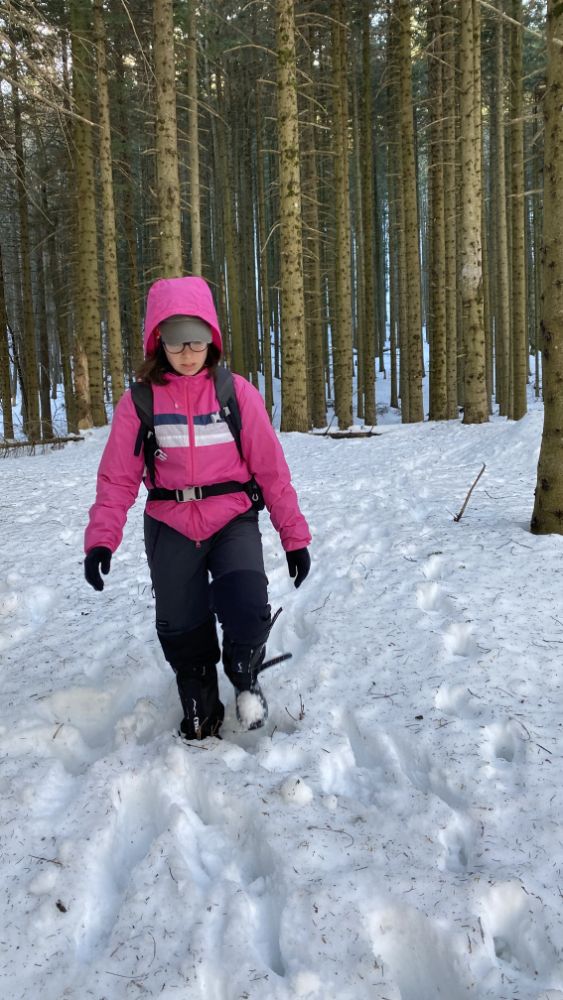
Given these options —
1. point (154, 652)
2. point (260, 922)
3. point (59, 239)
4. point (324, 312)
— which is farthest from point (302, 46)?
point (260, 922)

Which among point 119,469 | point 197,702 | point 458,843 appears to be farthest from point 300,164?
point 458,843

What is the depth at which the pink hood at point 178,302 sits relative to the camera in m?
2.21

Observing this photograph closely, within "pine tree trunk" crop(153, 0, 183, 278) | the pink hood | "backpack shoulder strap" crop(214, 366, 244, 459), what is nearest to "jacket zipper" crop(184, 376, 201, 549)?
"backpack shoulder strap" crop(214, 366, 244, 459)

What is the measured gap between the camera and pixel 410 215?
12680 millimetres

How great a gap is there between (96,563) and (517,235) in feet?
40.8

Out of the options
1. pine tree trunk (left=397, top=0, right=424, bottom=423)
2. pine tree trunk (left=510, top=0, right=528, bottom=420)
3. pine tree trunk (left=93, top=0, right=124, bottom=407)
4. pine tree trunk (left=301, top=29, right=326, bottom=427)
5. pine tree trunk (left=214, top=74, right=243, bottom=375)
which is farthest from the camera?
pine tree trunk (left=214, top=74, right=243, bottom=375)

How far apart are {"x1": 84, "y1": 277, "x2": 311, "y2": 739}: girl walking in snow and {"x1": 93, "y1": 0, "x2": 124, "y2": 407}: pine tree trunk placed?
10313 millimetres

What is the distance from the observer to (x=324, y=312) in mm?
29656

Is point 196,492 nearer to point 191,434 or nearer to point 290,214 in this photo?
point 191,434

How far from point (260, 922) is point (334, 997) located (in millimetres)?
284

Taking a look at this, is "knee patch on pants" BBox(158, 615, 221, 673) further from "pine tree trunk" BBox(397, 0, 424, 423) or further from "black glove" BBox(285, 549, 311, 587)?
"pine tree trunk" BBox(397, 0, 424, 423)

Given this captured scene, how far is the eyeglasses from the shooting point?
2242 millimetres

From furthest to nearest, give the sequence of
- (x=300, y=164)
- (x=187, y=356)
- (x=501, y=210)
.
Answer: (x=501, y=210), (x=300, y=164), (x=187, y=356)

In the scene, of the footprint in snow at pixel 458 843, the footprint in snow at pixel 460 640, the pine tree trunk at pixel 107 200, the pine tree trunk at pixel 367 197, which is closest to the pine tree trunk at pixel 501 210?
the pine tree trunk at pixel 367 197
